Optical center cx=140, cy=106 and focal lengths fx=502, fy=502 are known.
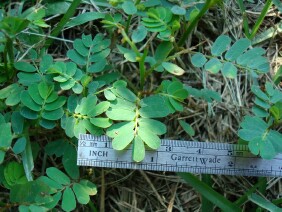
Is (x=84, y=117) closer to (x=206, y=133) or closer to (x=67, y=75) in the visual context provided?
(x=67, y=75)

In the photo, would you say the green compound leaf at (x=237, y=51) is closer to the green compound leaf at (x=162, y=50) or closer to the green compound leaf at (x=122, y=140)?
the green compound leaf at (x=162, y=50)

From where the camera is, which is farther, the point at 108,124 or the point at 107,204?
the point at 107,204

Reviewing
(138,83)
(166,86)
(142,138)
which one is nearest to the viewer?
(142,138)

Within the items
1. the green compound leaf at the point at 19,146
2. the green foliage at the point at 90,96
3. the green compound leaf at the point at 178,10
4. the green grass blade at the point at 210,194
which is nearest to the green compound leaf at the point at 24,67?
the green foliage at the point at 90,96

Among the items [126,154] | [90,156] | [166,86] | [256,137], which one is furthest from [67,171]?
[256,137]

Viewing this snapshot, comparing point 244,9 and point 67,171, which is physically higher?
point 244,9

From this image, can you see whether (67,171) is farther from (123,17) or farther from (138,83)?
(123,17)

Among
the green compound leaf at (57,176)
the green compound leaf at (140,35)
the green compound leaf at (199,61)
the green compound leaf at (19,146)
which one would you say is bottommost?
the green compound leaf at (57,176)
